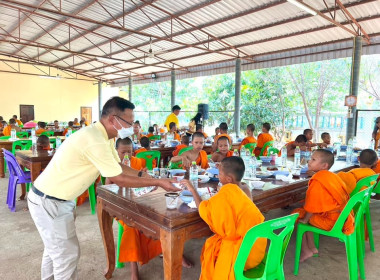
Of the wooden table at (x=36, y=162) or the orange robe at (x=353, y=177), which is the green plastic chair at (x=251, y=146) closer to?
the orange robe at (x=353, y=177)

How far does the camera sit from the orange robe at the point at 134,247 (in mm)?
2338

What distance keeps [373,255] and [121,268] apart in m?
2.52

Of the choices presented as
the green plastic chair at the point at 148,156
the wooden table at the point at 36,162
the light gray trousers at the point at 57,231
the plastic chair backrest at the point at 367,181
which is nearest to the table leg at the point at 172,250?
the light gray trousers at the point at 57,231

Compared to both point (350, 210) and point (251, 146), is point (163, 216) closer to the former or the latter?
point (350, 210)

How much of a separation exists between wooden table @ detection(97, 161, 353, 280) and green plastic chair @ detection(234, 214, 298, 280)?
1.19ft

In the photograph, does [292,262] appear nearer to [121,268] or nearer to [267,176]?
[267,176]

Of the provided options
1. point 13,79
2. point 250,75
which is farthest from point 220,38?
point 13,79

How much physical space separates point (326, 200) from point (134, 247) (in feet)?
5.39

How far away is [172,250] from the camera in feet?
5.66

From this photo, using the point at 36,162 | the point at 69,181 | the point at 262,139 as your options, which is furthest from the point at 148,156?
the point at 262,139

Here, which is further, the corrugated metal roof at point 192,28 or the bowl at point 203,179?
the corrugated metal roof at point 192,28

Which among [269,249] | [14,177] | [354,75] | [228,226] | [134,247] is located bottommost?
[134,247]

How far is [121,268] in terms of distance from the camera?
2580mm

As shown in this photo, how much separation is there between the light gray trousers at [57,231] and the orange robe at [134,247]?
Result: 576mm
